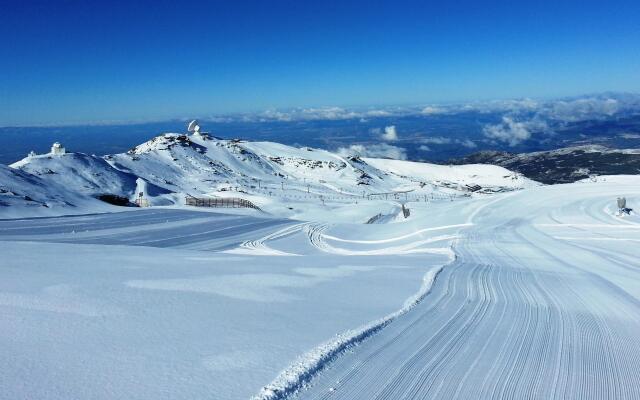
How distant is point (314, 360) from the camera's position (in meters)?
4.95

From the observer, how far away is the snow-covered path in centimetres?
482

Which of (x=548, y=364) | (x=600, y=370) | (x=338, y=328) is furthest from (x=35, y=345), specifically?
(x=600, y=370)

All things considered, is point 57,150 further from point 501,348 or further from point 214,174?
point 501,348

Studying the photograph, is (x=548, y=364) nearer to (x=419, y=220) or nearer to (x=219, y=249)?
(x=219, y=249)

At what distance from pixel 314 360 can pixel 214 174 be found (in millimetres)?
70798

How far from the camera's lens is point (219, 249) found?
18719 mm

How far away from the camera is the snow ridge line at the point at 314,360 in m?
4.23

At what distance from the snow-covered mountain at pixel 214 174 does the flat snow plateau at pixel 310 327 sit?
20975 millimetres

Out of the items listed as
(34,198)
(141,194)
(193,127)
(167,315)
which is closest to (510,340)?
(167,315)

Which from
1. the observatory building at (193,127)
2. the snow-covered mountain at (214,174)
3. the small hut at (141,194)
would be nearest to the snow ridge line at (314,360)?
the snow-covered mountain at (214,174)

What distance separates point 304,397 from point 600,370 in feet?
12.6

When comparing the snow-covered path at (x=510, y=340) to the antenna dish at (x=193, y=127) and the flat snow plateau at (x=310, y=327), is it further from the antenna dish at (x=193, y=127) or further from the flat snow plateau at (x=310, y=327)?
the antenna dish at (x=193, y=127)

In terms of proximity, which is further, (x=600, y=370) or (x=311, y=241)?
(x=311, y=241)

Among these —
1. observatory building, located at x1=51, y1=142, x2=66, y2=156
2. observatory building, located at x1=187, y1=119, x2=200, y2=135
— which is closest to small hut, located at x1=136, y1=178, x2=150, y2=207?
observatory building, located at x1=51, y1=142, x2=66, y2=156
